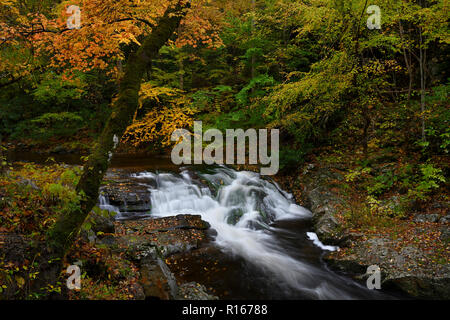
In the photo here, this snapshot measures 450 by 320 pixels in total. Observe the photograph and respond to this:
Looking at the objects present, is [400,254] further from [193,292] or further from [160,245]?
[160,245]

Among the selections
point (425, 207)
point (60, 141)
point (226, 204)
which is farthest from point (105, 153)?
point (60, 141)

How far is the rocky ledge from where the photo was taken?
5168mm

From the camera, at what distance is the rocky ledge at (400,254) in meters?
5.17

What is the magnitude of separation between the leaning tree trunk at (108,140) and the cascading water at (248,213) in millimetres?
4412

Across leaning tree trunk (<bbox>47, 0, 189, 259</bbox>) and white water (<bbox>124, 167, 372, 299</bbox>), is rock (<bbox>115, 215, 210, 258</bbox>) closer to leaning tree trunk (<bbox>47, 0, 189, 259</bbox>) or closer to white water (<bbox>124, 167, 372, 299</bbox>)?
white water (<bbox>124, 167, 372, 299</bbox>)

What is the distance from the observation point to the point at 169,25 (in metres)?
4.16

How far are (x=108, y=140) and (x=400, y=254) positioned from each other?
21.4 feet

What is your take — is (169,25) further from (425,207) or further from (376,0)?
(425,207)

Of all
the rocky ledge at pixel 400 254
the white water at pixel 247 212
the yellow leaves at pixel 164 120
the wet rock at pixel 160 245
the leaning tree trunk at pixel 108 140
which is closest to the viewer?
the leaning tree trunk at pixel 108 140

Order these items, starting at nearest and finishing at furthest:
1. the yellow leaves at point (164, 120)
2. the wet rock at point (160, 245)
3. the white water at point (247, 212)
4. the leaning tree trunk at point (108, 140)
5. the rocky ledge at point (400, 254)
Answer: the leaning tree trunk at point (108, 140), the wet rock at point (160, 245), the rocky ledge at point (400, 254), the white water at point (247, 212), the yellow leaves at point (164, 120)

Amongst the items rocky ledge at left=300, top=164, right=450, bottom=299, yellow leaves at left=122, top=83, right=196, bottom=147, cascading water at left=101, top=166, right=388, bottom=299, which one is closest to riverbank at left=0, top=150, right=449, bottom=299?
rocky ledge at left=300, top=164, right=450, bottom=299

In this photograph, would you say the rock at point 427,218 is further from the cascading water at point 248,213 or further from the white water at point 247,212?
the white water at point 247,212

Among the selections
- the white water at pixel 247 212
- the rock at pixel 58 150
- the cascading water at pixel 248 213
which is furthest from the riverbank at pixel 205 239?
the rock at pixel 58 150

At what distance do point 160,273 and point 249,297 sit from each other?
2.00 m
